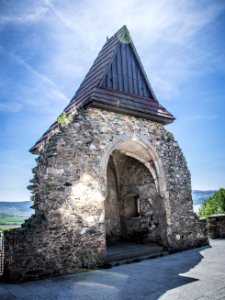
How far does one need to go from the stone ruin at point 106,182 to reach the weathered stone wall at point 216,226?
65.5 inches

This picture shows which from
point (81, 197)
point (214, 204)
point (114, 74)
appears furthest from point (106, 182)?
point (214, 204)

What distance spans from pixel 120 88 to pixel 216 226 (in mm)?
6856

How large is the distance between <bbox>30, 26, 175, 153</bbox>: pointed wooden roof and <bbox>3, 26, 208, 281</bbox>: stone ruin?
4cm

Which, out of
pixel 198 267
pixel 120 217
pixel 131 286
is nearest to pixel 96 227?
pixel 131 286

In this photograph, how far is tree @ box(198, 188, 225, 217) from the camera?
1319cm

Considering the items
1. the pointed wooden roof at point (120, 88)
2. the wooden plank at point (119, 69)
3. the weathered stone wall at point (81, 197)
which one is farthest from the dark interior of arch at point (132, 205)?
the wooden plank at point (119, 69)

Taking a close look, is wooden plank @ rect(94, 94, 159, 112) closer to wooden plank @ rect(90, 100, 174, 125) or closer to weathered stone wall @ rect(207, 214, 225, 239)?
wooden plank @ rect(90, 100, 174, 125)

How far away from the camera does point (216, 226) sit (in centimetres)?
1009

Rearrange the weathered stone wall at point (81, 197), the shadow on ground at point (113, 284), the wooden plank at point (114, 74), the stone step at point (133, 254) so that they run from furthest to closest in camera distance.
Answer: the wooden plank at point (114, 74) < the stone step at point (133, 254) < the weathered stone wall at point (81, 197) < the shadow on ground at point (113, 284)

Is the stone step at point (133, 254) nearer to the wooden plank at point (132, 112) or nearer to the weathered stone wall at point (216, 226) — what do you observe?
the weathered stone wall at point (216, 226)

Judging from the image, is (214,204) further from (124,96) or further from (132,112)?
(124,96)

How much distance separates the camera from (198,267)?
5.48 m

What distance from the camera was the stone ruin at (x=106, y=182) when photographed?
18.0ft

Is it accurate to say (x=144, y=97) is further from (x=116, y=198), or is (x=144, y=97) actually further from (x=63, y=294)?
(x=63, y=294)
